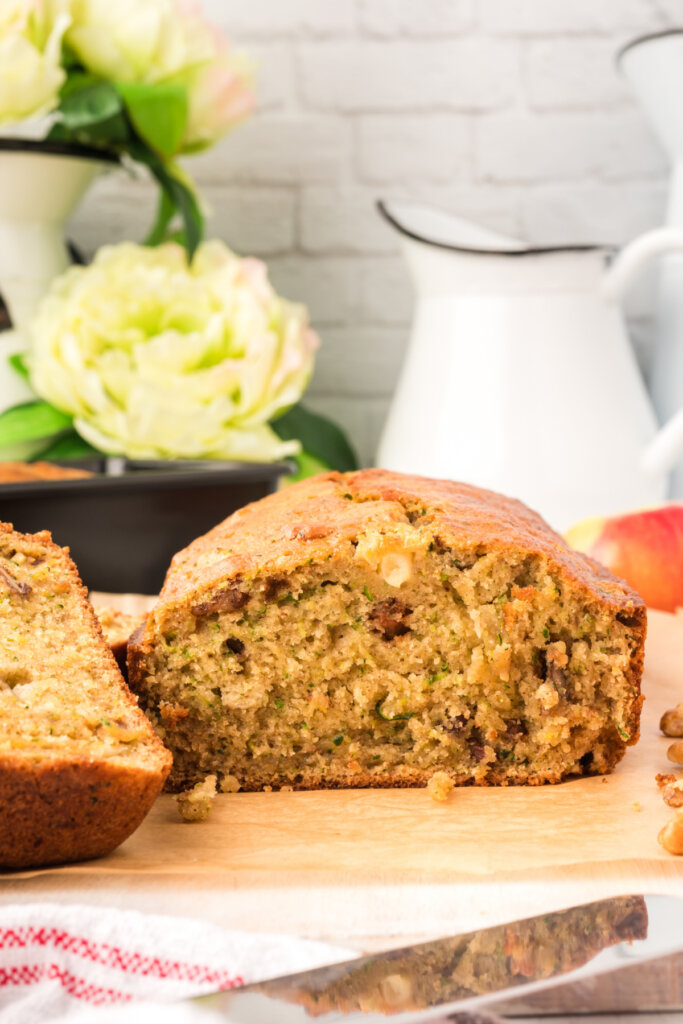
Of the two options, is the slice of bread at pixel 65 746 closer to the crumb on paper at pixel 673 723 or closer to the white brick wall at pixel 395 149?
the crumb on paper at pixel 673 723

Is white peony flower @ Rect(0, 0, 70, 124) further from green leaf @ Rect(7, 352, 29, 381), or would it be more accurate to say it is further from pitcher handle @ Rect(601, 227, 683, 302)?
pitcher handle @ Rect(601, 227, 683, 302)

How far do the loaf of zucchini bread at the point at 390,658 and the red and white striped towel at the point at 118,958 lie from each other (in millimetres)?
478

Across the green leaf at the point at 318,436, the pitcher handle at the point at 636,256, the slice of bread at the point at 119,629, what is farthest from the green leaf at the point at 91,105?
the slice of bread at the point at 119,629

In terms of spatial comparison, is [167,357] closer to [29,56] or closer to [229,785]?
[29,56]

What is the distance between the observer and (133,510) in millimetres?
2516

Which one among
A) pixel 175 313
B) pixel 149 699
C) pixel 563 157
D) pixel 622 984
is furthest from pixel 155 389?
pixel 622 984

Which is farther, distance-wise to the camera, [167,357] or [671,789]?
[167,357]

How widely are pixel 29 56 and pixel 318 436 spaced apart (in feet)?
4.74

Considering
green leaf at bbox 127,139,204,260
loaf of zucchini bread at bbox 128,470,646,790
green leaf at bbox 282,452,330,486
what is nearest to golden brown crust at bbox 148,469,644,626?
loaf of zucchini bread at bbox 128,470,646,790

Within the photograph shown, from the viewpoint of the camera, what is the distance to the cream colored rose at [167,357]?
307cm

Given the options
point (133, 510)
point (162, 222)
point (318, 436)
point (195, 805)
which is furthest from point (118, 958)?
point (162, 222)

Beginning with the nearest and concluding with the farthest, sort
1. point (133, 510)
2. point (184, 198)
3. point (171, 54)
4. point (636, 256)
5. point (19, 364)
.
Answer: point (133, 510) < point (636, 256) < point (171, 54) < point (19, 364) < point (184, 198)

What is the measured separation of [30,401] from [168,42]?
112 cm

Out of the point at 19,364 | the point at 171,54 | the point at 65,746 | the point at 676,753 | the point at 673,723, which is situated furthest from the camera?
the point at 19,364
